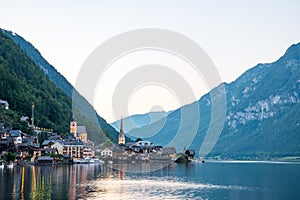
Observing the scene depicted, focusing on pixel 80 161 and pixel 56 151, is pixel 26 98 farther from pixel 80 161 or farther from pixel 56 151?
pixel 56 151

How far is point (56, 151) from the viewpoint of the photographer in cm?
13275

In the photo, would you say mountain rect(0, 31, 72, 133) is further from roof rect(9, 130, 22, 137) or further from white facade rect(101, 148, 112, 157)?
white facade rect(101, 148, 112, 157)

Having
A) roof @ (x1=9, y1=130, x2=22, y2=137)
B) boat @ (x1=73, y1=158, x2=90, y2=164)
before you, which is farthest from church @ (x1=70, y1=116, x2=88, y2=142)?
roof @ (x1=9, y1=130, x2=22, y2=137)

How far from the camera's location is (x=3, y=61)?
183 meters

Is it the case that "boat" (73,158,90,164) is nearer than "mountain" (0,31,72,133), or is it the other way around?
"boat" (73,158,90,164)

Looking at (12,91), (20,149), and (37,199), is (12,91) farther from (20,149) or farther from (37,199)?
(37,199)

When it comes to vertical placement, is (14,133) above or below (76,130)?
below

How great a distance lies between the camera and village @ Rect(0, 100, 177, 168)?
111m

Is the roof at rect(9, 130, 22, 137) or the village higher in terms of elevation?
the roof at rect(9, 130, 22, 137)

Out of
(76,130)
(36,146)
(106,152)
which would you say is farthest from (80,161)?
(76,130)

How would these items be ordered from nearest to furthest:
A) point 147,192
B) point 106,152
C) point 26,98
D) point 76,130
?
point 147,192 < point 26,98 < point 106,152 < point 76,130

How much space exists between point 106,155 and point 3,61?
49.4m

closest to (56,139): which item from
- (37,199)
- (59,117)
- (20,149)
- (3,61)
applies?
(20,149)

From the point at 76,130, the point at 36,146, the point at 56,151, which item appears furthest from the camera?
the point at 76,130
